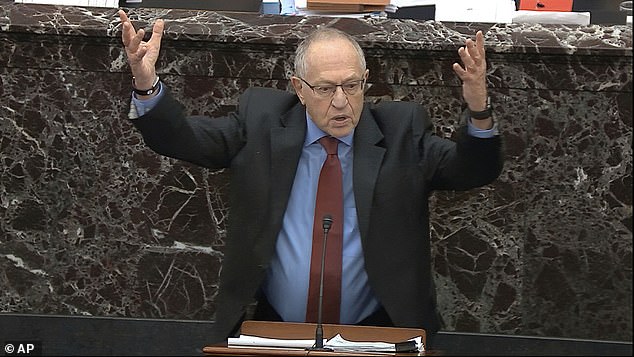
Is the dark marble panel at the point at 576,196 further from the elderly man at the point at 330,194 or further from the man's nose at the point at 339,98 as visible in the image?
the man's nose at the point at 339,98

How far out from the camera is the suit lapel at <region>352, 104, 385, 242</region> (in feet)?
11.3

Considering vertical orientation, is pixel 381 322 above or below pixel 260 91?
below

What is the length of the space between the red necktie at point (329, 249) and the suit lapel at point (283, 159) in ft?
0.30

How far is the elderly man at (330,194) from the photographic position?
11.3 ft

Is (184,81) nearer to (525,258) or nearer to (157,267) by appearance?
(157,267)

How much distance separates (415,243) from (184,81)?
1116mm

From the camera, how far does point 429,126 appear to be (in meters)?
3.59

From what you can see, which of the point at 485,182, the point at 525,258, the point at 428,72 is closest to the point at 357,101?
the point at 485,182

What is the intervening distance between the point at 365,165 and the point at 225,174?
834 millimetres

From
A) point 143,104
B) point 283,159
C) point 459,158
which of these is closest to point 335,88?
point 283,159

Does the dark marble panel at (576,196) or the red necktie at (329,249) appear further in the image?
the dark marble panel at (576,196)

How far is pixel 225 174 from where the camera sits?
4.19 meters

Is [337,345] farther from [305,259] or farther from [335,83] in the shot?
[335,83]

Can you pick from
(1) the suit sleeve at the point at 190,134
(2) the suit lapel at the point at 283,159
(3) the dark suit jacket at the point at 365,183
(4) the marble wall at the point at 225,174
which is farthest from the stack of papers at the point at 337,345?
(4) the marble wall at the point at 225,174
